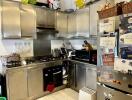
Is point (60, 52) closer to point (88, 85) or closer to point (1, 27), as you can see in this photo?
point (88, 85)

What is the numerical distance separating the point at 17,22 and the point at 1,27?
0.36 m

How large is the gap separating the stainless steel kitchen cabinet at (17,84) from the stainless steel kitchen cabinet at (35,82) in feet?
0.33

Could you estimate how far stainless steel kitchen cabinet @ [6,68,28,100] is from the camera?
2.65 metres

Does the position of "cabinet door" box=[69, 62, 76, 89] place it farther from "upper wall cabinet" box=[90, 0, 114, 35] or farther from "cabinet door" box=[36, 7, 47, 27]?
"cabinet door" box=[36, 7, 47, 27]

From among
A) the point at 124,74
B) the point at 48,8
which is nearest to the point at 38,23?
the point at 48,8

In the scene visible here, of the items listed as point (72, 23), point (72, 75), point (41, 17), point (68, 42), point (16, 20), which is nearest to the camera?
point (16, 20)

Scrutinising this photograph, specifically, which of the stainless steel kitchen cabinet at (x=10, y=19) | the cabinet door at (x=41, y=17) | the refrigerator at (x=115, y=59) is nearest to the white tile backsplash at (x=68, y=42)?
the cabinet door at (x=41, y=17)

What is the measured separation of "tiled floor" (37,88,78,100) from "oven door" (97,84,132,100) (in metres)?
1.16

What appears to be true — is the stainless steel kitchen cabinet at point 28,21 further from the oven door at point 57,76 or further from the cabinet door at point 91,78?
Answer: the cabinet door at point 91,78

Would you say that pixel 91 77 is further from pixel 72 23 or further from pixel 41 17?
pixel 41 17

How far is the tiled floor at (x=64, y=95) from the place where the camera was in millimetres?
3131

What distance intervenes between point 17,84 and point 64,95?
1212 millimetres

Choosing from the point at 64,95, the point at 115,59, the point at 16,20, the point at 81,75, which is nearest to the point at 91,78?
the point at 81,75

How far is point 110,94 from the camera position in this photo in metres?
1.94
